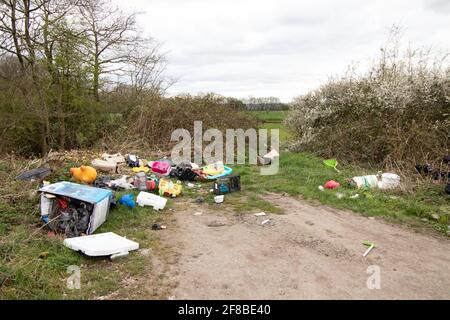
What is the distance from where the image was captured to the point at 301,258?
12.5 ft

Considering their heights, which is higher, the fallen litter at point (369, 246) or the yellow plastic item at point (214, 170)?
the yellow plastic item at point (214, 170)

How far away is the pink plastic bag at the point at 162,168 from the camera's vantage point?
314 inches

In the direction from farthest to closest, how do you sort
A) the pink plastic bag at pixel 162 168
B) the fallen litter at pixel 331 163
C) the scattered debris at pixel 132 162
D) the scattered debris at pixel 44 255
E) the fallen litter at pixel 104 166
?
the scattered debris at pixel 132 162 < the fallen litter at pixel 331 163 < the pink plastic bag at pixel 162 168 < the fallen litter at pixel 104 166 < the scattered debris at pixel 44 255

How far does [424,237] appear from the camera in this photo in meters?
4.49

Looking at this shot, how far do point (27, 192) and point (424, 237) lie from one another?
18.9ft

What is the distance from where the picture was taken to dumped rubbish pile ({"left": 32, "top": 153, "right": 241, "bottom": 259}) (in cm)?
403

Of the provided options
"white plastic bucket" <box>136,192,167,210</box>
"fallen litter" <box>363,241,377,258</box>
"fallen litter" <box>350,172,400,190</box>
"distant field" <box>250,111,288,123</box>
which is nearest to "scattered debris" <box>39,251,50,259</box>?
"white plastic bucket" <box>136,192,167,210</box>

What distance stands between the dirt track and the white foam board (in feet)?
1.86

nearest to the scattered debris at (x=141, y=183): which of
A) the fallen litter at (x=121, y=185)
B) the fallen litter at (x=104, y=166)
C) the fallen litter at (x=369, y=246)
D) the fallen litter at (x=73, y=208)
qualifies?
the fallen litter at (x=121, y=185)

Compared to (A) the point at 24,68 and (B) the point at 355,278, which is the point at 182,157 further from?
(B) the point at 355,278

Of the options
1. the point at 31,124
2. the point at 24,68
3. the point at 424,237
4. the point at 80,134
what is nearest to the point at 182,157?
the point at 80,134

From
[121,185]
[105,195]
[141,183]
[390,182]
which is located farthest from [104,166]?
[390,182]

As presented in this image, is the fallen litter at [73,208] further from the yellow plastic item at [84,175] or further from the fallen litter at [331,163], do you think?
the fallen litter at [331,163]

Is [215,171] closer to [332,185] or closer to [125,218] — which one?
[332,185]
